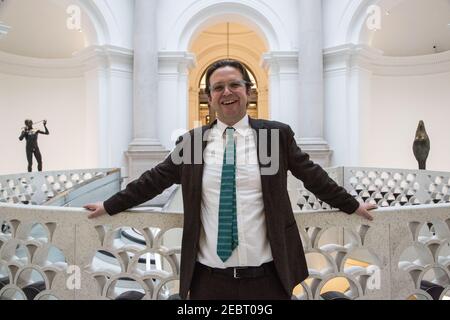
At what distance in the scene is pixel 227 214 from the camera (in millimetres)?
2004

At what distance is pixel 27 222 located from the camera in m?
2.68

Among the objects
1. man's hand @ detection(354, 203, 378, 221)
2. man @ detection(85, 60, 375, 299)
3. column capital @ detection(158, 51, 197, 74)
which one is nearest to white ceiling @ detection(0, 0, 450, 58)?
column capital @ detection(158, 51, 197, 74)

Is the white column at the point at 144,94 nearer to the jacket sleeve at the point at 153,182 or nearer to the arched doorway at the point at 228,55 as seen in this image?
the arched doorway at the point at 228,55

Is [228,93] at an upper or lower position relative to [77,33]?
lower

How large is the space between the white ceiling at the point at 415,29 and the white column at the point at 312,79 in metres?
3.62

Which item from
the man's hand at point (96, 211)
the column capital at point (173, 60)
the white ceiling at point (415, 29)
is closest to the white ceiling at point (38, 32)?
the column capital at point (173, 60)

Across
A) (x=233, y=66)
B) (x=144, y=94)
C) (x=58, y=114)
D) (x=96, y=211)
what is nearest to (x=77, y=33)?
(x=58, y=114)

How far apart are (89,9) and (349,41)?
771 cm

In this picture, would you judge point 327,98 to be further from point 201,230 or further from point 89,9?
point 201,230

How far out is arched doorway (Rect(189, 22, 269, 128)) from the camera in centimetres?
1845

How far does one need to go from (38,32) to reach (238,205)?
14.3 m

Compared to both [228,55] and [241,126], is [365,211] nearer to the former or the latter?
[241,126]

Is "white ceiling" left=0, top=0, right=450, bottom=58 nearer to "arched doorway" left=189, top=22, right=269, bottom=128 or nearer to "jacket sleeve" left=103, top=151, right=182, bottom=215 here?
"arched doorway" left=189, top=22, right=269, bottom=128
